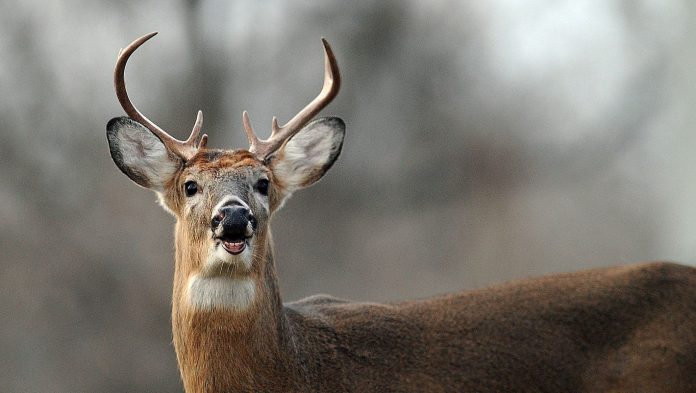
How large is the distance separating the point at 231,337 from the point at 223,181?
99 centimetres

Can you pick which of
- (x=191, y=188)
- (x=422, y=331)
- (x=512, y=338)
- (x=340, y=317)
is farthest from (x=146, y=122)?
(x=512, y=338)

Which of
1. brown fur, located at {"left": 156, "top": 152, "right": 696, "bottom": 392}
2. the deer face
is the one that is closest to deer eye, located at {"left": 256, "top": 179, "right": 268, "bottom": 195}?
the deer face

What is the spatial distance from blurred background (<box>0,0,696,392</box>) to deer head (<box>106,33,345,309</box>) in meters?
9.28

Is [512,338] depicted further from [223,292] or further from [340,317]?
[223,292]

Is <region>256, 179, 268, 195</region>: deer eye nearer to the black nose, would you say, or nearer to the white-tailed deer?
the white-tailed deer

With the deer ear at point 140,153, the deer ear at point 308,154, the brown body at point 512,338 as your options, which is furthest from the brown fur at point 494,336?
the deer ear at point 308,154

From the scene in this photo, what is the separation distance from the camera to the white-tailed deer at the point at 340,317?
8.00m

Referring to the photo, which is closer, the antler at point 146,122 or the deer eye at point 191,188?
the deer eye at point 191,188

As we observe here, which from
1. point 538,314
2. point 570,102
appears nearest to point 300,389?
point 538,314

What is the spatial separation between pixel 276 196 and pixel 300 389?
4.37 ft

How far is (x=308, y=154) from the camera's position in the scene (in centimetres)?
882

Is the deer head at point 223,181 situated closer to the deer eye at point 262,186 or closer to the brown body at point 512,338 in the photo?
the deer eye at point 262,186

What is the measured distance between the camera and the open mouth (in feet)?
25.2

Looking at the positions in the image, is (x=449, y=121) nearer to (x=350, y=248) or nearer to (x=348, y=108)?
(x=348, y=108)
